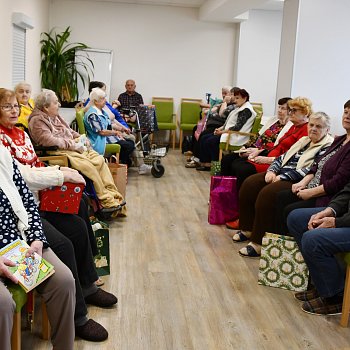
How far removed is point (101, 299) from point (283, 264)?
124cm

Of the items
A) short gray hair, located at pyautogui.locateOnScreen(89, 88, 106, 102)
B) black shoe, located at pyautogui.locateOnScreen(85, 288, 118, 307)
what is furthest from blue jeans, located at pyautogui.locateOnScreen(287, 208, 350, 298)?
short gray hair, located at pyautogui.locateOnScreen(89, 88, 106, 102)

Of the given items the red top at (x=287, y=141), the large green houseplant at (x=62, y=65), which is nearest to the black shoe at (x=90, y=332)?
the red top at (x=287, y=141)

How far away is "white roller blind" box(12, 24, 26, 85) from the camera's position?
669 centimetres

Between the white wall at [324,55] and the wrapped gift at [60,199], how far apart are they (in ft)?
11.7

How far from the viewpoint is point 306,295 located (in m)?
3.40

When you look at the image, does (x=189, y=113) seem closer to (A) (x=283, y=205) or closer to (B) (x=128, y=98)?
(B) (x=128, y=98)

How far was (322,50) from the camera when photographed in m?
5.74

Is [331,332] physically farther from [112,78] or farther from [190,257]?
[112,78]

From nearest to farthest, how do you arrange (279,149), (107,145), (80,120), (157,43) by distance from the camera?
(279,149) < (80,120) < (107,145) < (157,43)

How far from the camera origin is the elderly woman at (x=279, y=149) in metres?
4.38

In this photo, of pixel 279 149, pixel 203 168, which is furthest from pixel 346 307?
pixel 203 168

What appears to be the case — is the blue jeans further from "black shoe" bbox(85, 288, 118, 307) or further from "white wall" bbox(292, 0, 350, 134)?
"white wall" bbox(292, 0, 350, 134)

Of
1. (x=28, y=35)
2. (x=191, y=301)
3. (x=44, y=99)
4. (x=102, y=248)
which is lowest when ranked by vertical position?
(x=191, y=301)

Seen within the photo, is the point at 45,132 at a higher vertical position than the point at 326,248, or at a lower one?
higher
